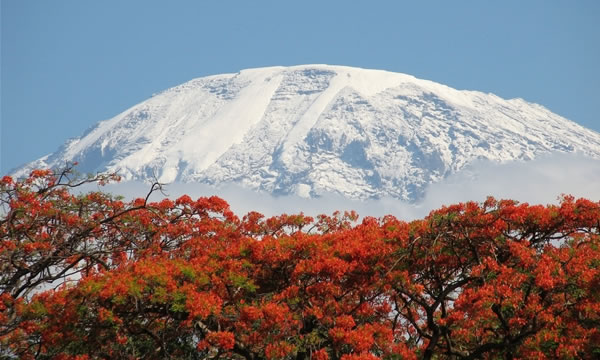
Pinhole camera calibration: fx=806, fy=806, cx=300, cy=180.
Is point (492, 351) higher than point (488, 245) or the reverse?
the reverse

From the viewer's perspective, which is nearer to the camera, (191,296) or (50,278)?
(191,296)

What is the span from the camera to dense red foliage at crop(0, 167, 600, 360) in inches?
690

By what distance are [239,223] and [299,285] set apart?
9.06 m

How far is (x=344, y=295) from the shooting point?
19.8 metres

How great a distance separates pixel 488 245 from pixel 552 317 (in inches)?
120

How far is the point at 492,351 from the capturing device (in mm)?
18266

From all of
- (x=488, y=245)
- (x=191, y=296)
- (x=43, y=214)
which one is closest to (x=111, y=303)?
(x=191, y=296)

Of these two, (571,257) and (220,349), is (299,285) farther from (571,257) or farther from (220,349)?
(571,257)

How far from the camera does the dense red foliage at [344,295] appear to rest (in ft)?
57.5

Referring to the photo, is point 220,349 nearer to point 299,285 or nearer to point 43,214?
point 299,285

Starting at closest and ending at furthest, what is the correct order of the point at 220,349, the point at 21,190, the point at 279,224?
the point at 220,349 < the point at 21,190 < the point at 279,224

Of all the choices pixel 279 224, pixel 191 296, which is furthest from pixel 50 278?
pixel 279 224

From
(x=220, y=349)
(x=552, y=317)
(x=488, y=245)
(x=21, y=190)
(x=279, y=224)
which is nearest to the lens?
(x=552, y=317)

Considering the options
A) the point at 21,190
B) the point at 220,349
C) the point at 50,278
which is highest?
the point at 21,190
